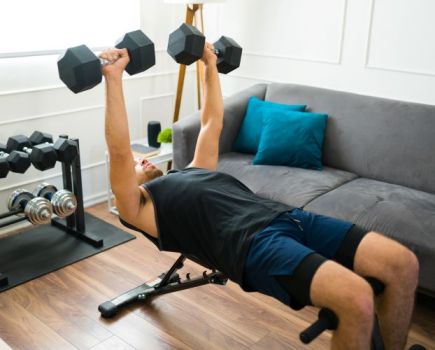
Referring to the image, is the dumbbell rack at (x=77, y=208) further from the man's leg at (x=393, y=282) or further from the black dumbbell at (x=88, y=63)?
the man's leg at (x=393, y=282)

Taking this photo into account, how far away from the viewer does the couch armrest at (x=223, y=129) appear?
9.85 ft

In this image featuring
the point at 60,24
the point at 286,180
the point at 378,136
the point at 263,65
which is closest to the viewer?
the point at 286,180

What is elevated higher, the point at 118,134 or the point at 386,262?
the point at 118,134

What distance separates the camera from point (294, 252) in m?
1.63

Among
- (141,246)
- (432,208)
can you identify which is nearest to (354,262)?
(432,208)

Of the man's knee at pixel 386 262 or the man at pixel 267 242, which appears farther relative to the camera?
the man's knee at pixel 386 262

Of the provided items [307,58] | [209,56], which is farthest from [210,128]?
[307,58]

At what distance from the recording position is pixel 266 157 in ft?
9.77

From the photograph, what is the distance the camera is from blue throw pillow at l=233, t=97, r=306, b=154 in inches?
123

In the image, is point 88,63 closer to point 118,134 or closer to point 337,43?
point 118,134

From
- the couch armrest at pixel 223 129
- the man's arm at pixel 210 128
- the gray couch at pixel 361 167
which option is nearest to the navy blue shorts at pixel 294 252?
the man's arm at pixel 210 128

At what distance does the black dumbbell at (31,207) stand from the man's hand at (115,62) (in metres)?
1.14

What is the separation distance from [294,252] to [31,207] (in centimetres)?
153

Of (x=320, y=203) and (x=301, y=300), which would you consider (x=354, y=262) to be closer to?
(x=301, y=300)
